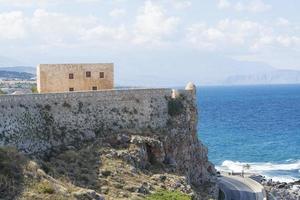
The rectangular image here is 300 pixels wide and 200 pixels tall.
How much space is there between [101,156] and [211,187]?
15499mm

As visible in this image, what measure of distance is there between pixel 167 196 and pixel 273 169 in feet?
175

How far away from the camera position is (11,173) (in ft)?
109

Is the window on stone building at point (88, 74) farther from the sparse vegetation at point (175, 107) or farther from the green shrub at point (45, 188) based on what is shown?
the green shrub at point (45, 188)

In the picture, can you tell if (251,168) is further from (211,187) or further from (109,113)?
(109,113)

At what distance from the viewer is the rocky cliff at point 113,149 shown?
122ft

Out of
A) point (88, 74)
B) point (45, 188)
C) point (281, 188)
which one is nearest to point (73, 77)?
point (88, 74)

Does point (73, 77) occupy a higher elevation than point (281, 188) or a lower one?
higher

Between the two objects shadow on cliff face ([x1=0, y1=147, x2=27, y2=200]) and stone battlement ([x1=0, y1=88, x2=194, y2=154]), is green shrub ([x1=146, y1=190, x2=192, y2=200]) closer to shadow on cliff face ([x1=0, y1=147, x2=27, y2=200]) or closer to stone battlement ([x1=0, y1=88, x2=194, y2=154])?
stone battlement ([x1=0, y1=88, x2=194, y2=154])

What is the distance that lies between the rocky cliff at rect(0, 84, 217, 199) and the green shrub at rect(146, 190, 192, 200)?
Result: 0.43 meters

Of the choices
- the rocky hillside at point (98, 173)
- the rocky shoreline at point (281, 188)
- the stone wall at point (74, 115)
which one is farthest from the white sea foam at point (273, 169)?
the stone wall at point (74, 115)

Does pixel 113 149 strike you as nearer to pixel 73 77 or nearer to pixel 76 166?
pixel 76 166

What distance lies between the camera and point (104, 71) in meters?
54.2

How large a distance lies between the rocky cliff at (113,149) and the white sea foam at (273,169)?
101ft

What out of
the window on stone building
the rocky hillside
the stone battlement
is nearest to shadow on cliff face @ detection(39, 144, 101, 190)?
the rocky hillside
